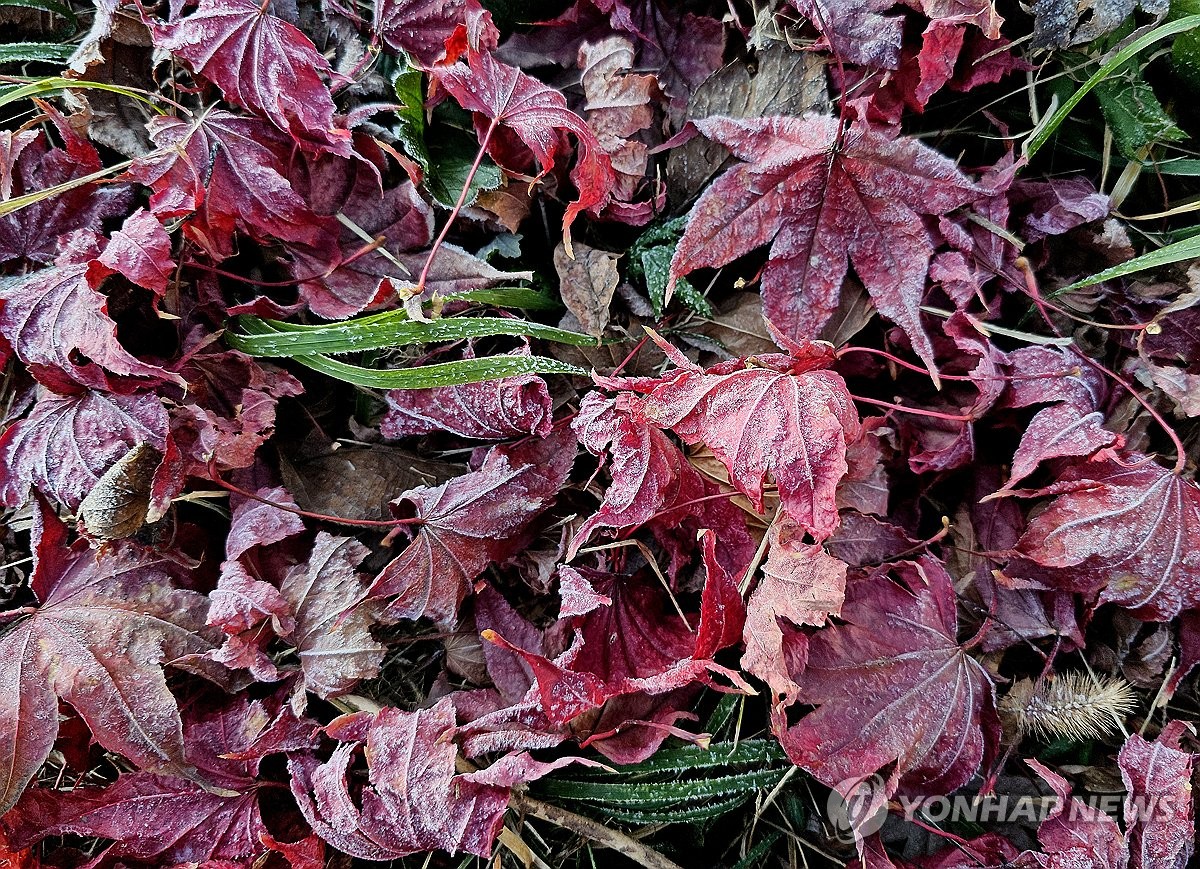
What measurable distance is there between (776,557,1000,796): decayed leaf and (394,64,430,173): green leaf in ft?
2.32

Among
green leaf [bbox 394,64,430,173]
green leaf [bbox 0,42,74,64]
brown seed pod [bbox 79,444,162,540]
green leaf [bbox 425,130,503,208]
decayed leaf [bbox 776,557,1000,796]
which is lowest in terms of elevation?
decayed leaf [bbox 776,557,1000,796]

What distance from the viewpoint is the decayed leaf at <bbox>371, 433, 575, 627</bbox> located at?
78cm

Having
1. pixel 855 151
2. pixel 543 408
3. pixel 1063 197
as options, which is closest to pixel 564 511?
pixel 543 408

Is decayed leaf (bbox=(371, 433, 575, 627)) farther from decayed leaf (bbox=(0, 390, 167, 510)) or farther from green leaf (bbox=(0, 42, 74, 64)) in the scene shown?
green leaf (bbox=(0, 42, 74, 64))

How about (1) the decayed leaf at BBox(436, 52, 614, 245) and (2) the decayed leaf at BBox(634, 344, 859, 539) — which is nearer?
(2) the decayed leaf at BBox(634, 344, 859, 539)

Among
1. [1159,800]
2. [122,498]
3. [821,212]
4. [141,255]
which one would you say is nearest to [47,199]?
[141,255]

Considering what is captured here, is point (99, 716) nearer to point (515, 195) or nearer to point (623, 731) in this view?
point (623, 731)

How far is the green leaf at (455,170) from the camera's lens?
0.86 metres

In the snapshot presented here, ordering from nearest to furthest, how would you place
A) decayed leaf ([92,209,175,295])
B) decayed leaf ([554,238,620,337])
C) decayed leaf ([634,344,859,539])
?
decayed leaf ([634,344,859,539]) → decayed leaf ([92,209,175,295]) → decayed leaf ([554,238,620,337])

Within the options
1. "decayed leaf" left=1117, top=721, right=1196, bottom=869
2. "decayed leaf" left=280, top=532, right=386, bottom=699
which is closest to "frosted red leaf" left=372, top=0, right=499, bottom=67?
"decayed leaf" left=280, top=532, right=386, bottom=699

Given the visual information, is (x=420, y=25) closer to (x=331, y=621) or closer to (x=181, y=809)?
(x=331, y=621)

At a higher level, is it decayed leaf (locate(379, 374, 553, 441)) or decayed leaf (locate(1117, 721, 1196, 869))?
decayed leaf (locate(379, 374, 553, 441))

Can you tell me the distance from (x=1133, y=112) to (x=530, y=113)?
27.0 inches

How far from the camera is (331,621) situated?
78 cm
